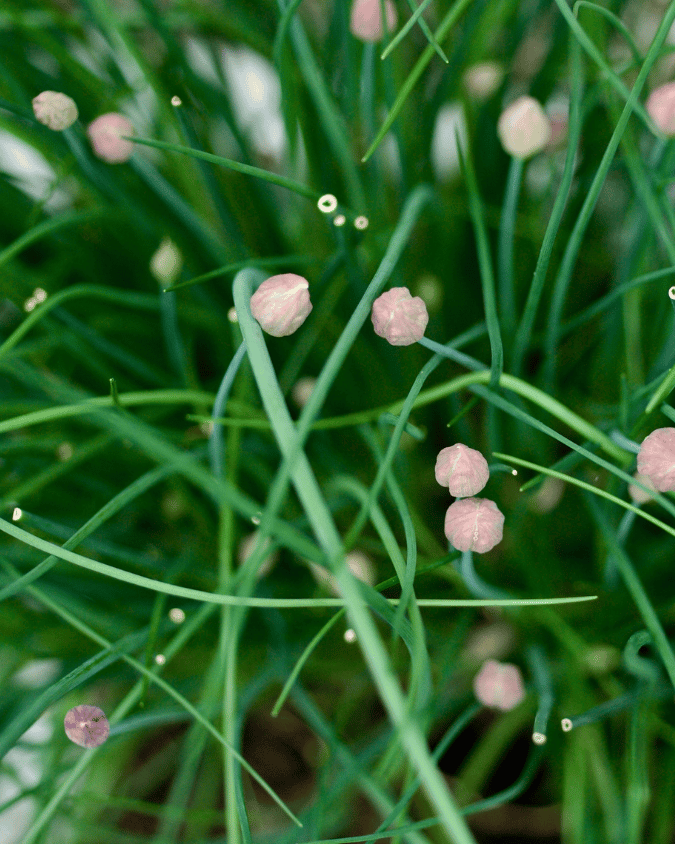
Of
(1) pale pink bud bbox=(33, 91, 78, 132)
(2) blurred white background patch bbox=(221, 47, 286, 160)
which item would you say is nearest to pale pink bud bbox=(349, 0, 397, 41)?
(1) pale pink bud bbox=(33, 91, 78, 132)

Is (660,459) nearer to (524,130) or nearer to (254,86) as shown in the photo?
(524,130)

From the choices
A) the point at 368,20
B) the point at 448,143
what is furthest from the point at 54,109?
the point at 448,143

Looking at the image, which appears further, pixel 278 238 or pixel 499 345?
pixel 278 238

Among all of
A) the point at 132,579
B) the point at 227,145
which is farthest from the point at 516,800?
the point at 227,145

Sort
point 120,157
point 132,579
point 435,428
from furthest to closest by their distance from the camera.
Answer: point 435,428 → point 120,157 → point 132,579

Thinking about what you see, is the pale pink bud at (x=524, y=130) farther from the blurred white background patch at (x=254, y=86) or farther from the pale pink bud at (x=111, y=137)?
the blurred white background patch at (x=254, y=86)

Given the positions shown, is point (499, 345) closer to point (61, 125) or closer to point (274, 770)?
point (61, 125)
